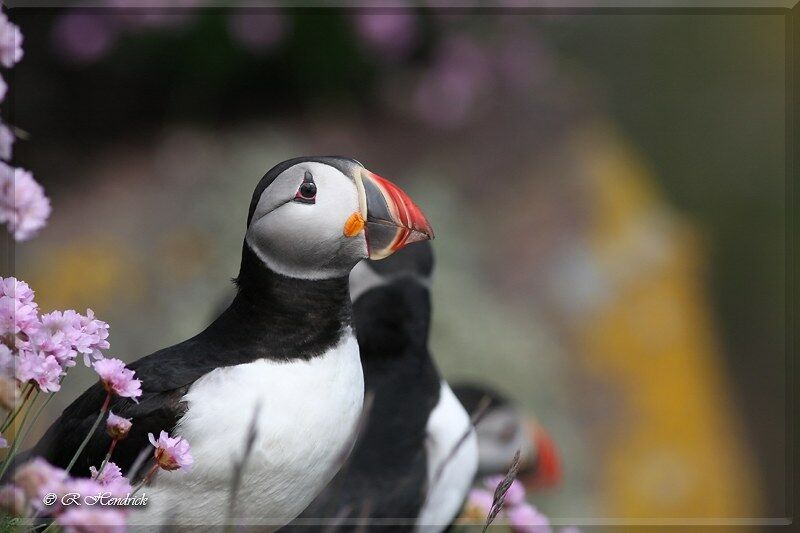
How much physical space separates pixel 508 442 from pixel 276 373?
1769 mm

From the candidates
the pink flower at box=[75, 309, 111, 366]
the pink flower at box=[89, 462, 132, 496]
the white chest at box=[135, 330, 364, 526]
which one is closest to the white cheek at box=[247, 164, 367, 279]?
the white chest at box=[135, 330, 364, 526]

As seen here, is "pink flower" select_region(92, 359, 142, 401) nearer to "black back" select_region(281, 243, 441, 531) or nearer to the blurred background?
"black back" select_region(281, 243, 441, 531)

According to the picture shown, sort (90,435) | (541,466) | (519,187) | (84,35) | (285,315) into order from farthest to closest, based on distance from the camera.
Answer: (519,187), (541,466), (84,35), (285,315), (90,435)

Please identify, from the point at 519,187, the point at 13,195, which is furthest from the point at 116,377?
the point at 519,187

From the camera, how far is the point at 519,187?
4.16 meters

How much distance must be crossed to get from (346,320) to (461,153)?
2.51 metres

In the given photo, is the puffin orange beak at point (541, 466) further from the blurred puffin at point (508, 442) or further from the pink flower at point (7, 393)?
the pink flower at point (7, 393)

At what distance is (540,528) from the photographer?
185cm

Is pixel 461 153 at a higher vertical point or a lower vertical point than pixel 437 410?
higher

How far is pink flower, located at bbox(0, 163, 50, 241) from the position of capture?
121 cm

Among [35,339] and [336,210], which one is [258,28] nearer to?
[336,210]

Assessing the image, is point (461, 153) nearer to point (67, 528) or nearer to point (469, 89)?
point (469, 89)

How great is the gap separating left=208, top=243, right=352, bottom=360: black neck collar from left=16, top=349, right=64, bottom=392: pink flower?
30 cm

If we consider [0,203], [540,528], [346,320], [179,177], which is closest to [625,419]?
[179,177]
